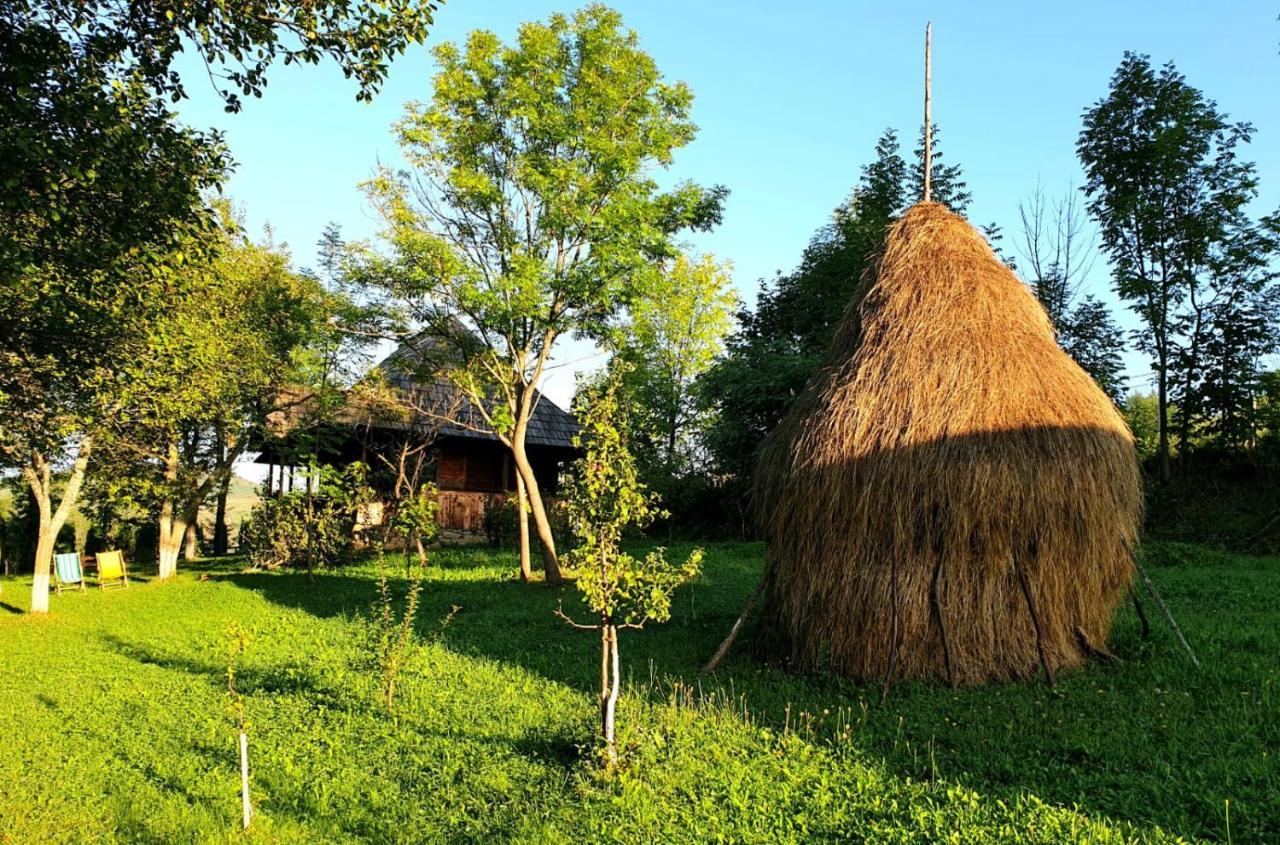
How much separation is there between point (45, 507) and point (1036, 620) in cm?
1626

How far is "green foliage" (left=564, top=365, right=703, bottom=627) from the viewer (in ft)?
18.4

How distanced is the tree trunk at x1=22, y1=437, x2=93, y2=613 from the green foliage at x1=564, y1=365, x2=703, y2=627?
41.0ft

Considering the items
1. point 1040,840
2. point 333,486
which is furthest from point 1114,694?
point 333,486

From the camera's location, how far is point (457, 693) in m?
7.07

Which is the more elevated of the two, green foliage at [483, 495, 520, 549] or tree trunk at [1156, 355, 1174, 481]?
tree trunk at [1156, 355, 1174, 481]

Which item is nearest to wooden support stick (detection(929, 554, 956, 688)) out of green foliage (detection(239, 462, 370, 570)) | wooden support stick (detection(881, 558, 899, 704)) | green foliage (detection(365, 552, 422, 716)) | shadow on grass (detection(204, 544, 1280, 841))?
shadow on grass (detection(204, 544, 1280, 841))

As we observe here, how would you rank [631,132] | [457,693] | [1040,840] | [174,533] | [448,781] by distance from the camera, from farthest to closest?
[174,533] < [631,132] < [457,693] < [448,781] < [1040,840]

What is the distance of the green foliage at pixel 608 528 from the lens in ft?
18.4

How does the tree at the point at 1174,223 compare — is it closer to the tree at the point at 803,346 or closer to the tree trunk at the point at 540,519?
the tree at the point at 803,346

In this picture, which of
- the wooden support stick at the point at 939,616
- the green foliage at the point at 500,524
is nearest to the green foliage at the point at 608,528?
the wooden support stick at the point at 939,616

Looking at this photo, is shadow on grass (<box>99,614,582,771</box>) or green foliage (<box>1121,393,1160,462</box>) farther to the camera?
green foliage (<box>1121,393,1160,462</box>)

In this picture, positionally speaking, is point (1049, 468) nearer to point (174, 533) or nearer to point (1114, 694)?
point (1114, 694)

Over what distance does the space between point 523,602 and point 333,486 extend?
22.2 feet

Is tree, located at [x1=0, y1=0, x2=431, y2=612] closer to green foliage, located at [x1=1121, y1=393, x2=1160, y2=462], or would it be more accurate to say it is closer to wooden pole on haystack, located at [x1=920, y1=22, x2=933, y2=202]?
wooden pole on haystack, located at [x1=920, y1=22, x2=933, y2=202]
